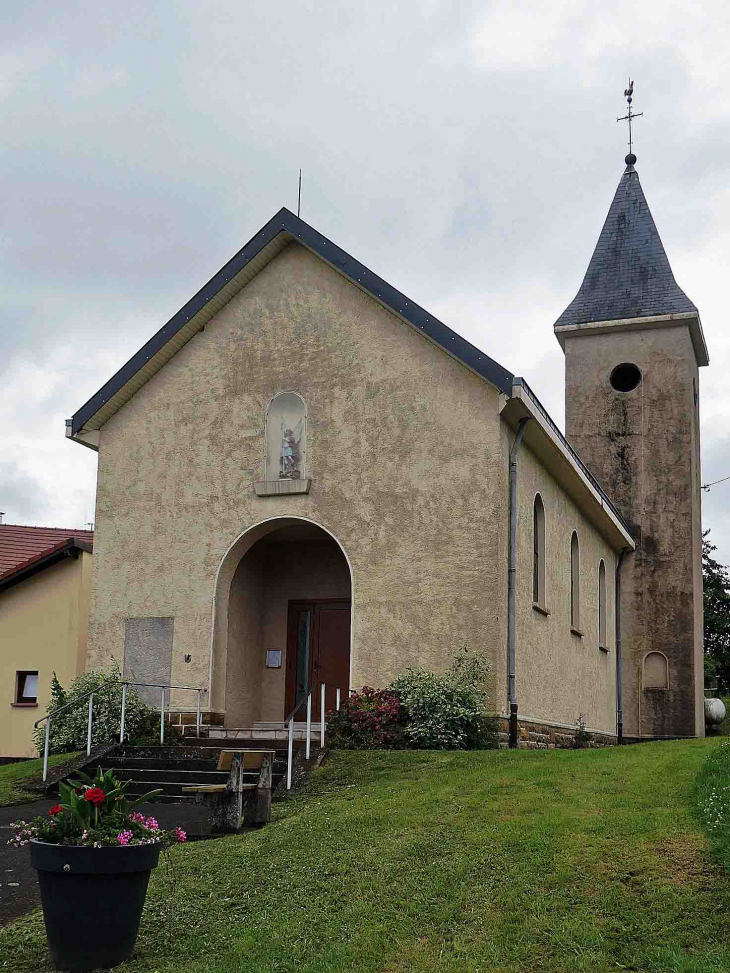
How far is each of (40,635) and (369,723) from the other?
10394mm

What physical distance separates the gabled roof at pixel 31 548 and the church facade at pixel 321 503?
417 centimetres

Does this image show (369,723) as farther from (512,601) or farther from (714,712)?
(714,712)

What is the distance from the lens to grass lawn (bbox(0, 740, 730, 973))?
317 inches

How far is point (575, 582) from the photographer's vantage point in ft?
76.3

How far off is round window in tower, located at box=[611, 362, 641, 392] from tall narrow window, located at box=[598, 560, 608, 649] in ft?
18.4

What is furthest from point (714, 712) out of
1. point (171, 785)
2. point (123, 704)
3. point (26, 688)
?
point (171, 785)

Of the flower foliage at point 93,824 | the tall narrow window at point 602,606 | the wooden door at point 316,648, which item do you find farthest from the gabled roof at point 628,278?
the flower foliage at point 93,824

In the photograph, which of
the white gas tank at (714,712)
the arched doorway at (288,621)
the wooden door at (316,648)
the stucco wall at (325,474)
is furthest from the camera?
the white gas tank at (714,712)

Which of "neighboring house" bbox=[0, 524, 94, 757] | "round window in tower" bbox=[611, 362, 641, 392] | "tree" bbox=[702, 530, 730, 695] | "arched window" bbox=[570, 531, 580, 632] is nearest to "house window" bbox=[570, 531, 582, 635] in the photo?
"arched window" bbox=[570, 531, 580, 632]

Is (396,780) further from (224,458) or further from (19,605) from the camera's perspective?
(19,605)

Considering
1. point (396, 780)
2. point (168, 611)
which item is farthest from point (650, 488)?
point (396, 780)

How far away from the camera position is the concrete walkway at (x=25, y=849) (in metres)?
9.96

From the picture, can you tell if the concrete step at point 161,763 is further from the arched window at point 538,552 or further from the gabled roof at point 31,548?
the gabled roof at point 31,548

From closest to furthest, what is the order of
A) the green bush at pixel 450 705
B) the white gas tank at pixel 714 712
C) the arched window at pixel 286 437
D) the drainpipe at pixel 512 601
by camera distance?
the green bush at pixel 450 705 → the drainpipe at pixel 512 601 → the arched window at pixel 286 437 → the white gas tank at pixel 714 712
